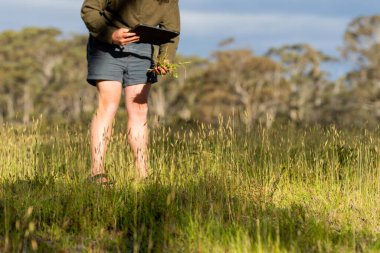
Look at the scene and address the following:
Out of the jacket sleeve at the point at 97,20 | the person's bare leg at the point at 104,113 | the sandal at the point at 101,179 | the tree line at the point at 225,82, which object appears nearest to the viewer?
the sandal at the point at 101,179

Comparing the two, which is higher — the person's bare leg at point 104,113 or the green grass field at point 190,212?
the person's bare leg at point 104,113

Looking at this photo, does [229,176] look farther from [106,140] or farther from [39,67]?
[39,67]

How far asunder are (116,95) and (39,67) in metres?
54.2

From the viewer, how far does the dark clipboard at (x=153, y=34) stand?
4941 millimetres

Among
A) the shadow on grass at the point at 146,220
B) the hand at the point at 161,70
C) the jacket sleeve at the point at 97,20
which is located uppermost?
the jacket sleeve at the point at 97,20

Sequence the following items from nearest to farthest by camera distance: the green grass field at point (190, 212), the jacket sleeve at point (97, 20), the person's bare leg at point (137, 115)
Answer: the green grass field at point (190, 212) < the jacket sleeve at point (97, 20) < the person's bare leg at point (137, 115)

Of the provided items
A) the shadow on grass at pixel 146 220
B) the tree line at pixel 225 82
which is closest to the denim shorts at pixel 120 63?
the shadow on grass at pixel 146 220

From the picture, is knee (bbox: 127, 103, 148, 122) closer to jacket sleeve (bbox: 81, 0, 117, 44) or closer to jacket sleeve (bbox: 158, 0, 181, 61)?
jacket sleeve (bbox: 158, 0, 181, 61)

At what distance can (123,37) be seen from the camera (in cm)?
504

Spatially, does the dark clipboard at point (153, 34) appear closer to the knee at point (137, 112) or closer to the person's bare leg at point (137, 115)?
the person's bare leg at point (137, 115)

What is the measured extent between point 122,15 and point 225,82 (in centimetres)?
4400

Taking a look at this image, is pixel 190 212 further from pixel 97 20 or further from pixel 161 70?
pixel 97 20

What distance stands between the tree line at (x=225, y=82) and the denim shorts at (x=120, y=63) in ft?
122

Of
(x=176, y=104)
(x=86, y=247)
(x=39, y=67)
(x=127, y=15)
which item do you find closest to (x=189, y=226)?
(x=86, y=247)
